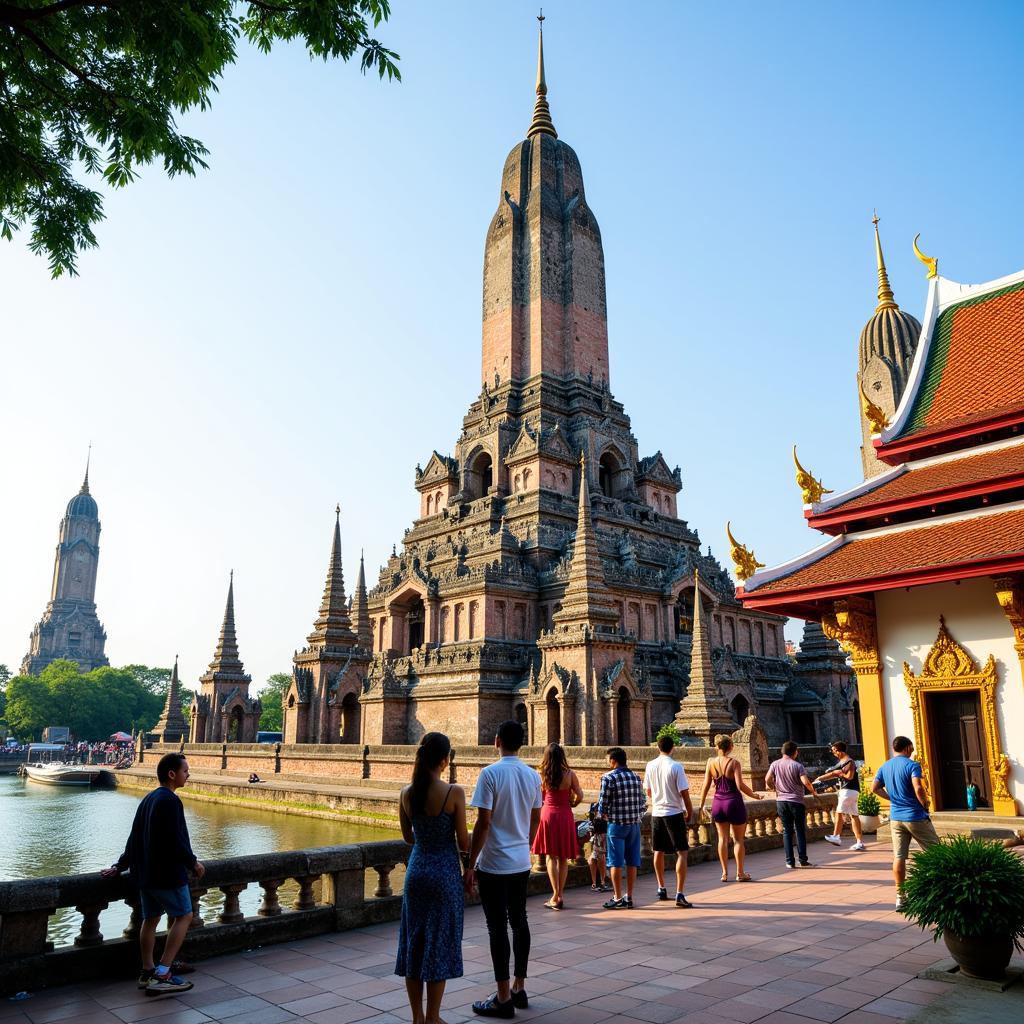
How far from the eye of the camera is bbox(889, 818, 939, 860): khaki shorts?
9133 mm

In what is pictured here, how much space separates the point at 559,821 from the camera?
9.93 metres

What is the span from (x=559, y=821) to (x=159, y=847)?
14.9 feet

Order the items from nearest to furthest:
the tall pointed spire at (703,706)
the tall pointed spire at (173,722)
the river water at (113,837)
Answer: the river water at (113,837) → the tall pointed spire at (703,706) → the tall pointed spire at (173,722)

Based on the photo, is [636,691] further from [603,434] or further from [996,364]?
[603,434]

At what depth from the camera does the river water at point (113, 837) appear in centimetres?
1577

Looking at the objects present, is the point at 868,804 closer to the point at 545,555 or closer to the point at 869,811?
the point at 869,811

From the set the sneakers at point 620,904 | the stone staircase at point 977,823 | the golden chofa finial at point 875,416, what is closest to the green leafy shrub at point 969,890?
the sneakers at point 620,904

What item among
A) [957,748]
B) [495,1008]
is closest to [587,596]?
[957,748]

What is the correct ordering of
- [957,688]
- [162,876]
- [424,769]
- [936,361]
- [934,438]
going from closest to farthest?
[424,769] < [162,876] < [957,688] < [934,438] < [936,361]

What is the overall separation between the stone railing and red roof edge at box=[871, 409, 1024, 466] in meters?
11.7

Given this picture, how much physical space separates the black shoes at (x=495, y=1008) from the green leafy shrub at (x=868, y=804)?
40.2ft

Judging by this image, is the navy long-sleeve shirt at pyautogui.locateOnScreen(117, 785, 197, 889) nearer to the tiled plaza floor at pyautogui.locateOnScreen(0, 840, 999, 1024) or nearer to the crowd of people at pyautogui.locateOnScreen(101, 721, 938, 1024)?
the crowd of people at pyautogui.locateOnScreen(101, 721, 938, 1024)

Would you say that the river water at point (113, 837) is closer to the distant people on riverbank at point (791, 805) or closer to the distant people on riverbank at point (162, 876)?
the distant people on riverbank at point (791, 805)

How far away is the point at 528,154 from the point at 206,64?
45.8 meters
